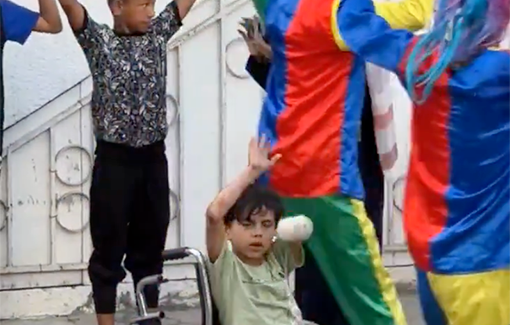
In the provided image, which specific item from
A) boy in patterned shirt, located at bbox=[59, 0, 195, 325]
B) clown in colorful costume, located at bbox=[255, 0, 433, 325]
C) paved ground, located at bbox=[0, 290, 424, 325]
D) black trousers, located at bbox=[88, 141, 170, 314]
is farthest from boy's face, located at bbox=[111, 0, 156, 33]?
paved ground, located at bbox=[0, 290, 424, 325]

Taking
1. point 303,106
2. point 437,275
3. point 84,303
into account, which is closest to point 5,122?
point 84,303

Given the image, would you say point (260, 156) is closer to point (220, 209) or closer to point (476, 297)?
point (220, 209)

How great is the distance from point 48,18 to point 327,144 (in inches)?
59.9

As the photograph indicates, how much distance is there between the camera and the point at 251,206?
3.57 metres

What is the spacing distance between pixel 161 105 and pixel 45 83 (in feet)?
3.58

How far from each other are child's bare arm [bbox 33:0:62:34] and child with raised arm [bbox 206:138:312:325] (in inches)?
A: 56.7

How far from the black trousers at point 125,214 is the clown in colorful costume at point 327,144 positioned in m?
0.89

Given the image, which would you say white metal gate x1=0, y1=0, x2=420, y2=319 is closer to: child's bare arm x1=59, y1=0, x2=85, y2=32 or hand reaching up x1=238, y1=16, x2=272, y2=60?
child's bare arm x1=59, y1=0, x2=85, y2=32

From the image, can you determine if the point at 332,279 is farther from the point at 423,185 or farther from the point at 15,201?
the point at 15,201

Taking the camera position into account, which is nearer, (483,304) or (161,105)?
(483,304)

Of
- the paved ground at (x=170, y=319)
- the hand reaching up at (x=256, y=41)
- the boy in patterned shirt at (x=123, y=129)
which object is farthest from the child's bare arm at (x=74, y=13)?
the paved ground at (x=170, y=319)

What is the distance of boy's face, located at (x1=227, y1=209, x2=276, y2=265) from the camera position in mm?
3596

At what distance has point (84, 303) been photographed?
5.62m

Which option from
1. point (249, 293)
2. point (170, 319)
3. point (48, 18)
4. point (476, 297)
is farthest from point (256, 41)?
point (170, 319)
